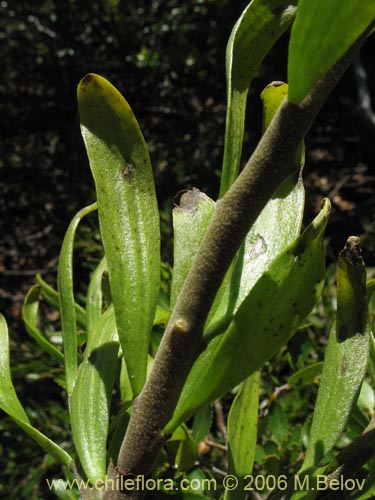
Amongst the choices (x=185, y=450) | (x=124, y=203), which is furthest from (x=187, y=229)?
(x=185, y=450)

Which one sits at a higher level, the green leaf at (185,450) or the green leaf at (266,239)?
the green leaf at (266,239)

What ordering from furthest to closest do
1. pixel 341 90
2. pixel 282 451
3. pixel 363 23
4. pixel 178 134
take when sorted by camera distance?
1. pixel 341 90
2. pixel 178 134
3. pixel 282 451
4. pixel 363 23

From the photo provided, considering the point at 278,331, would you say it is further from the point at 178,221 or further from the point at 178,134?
the point at 178,134

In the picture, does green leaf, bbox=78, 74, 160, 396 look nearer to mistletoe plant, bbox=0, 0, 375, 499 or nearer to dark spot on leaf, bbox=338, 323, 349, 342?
mistletoe plant, bbox=0, 0, 375, 499

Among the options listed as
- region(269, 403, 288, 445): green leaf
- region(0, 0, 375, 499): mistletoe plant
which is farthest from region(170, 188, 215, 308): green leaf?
region(269, 403, 288, 445): green leaf

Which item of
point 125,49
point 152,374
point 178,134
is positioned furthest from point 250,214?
point 125,49

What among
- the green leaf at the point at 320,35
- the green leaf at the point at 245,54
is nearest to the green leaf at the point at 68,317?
the green leaf at the point at 245,54

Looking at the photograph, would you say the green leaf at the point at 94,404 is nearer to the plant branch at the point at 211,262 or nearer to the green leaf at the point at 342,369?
the plant branch at the point at 211,262
